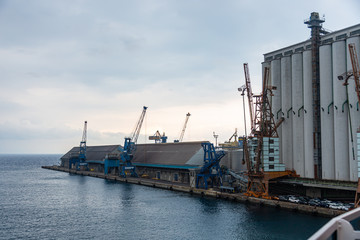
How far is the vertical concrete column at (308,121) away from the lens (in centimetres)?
6431

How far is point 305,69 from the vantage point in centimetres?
6669

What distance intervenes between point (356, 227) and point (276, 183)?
217 ft

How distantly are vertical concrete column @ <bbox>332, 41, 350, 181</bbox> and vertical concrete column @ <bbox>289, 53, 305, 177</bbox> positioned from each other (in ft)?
28.1

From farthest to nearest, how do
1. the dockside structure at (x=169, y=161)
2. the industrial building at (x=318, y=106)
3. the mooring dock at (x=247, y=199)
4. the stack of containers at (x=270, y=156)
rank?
the dockside structure at (x=169, y=161)
the stack of containers at (x=270, y=156)
the industrial building at (x=318, y=106)
the mooring dock at (x=247, y=199)

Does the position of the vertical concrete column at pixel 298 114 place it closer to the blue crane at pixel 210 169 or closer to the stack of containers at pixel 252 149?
the stack of containers at pixel 252 149

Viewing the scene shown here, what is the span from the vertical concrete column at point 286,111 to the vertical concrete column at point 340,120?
38.4ft

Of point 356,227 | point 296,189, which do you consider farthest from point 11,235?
point 296,189

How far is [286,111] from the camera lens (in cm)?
7075

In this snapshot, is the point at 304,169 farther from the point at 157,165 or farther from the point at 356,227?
the point at 356,227

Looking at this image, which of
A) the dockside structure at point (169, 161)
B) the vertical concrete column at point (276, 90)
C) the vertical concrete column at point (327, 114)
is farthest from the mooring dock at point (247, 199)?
the vertical concrete column at point (276, 90)

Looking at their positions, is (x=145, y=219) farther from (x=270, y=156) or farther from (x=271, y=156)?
(x=271, y=156)

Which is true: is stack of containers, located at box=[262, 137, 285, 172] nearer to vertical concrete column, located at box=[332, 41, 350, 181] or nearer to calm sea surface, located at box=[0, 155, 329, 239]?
calm sea surface, located at box=[0, 155, 329, 239]

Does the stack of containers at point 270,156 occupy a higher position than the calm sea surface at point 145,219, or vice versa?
the stack of containers at point 270,156

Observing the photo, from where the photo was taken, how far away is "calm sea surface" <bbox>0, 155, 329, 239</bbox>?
4156cm
